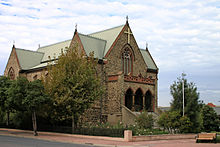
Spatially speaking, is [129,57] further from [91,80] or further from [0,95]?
[0,95]

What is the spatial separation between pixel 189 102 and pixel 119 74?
10992 mm

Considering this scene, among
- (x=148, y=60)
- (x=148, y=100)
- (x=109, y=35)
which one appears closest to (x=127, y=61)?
(x=109, y=35)

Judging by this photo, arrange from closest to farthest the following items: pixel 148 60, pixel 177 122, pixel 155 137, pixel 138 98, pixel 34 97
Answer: pixel 155 137 → pixel 34 97 → pixel 177 122 → pixel 138 98 → pixel 148 60

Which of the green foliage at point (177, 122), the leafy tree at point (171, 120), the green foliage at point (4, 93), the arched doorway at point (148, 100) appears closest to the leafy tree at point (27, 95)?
the green foliage at point (4, 93)

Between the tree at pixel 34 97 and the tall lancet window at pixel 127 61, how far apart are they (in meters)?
15.4

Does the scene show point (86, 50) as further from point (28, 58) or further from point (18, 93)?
point (28, 58)

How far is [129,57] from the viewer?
149 feet

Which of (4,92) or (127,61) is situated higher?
(127,61)

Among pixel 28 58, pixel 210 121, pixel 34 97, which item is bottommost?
pixel 210 121

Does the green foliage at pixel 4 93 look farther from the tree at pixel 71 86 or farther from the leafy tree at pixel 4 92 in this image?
the tree at pixel 71 86

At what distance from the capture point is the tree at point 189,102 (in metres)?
32.5

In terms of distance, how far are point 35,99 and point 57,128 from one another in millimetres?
5226

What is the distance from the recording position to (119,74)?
132ft

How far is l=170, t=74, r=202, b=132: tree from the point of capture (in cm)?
3250
